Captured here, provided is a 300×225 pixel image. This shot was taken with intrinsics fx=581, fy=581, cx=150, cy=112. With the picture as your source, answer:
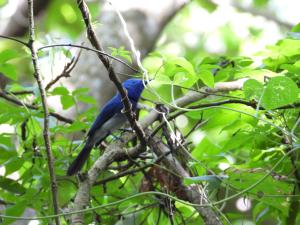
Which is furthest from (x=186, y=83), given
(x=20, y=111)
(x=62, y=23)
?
(x=62, y=23)

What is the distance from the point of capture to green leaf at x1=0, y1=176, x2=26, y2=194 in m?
2.67

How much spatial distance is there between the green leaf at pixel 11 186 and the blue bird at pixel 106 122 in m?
0.23

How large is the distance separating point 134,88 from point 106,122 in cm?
30

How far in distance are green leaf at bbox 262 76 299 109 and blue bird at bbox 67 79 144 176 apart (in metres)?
0.75

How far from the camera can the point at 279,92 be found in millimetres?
2072

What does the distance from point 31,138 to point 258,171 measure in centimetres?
108

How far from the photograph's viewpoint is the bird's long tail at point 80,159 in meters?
2.70

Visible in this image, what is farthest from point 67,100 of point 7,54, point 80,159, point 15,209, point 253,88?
point 253,88

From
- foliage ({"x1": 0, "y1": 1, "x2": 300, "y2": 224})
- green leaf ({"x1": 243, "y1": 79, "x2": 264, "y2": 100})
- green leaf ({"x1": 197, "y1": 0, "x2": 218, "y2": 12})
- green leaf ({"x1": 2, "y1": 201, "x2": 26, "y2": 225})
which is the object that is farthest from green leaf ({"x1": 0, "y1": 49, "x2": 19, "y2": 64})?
green leaf ({"x1": 197, "y1": 0, "x2": 218, "y2": 12})

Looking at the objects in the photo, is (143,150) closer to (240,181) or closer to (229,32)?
(240,181)

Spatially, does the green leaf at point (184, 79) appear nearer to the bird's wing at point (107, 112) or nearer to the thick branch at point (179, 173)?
the thick branch at point (179, 173)

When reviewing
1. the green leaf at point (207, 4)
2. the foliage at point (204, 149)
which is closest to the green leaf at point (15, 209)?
the foliage at point (204, 149)

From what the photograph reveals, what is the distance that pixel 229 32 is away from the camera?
9.19m

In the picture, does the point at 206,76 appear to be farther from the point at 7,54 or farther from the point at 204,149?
the point at 7,54
